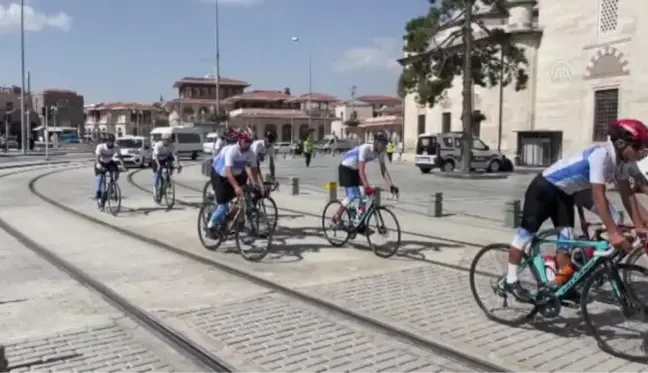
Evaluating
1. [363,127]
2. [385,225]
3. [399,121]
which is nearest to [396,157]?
[399,121]

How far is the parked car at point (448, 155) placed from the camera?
31672mm

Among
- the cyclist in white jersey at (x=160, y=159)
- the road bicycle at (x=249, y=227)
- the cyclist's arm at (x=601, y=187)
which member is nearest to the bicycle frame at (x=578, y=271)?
the cyclist's arm at (x=601, y=187)

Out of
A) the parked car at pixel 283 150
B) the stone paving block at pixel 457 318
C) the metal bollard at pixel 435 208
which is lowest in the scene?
the stone paving block at pixel 457 318

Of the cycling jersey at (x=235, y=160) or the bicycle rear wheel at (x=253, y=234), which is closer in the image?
the bicycle rear wheel at (x=253, y=234)

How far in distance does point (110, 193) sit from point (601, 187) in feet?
36.1

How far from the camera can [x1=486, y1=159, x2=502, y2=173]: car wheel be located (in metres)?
32.6

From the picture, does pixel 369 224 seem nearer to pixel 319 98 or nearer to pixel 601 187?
pixel 601 187

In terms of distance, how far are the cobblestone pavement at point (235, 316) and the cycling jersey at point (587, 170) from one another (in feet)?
5.65

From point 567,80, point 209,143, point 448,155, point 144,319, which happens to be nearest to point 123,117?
point 209,143

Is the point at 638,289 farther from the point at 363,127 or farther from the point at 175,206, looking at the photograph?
the point at 363,127

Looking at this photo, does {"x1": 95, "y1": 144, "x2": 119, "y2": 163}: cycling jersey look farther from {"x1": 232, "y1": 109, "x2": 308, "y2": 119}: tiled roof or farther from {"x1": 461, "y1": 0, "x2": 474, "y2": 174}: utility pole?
{"x1": 232, "y1": 109, "x2": 308, "y2": 119}: tiled roof

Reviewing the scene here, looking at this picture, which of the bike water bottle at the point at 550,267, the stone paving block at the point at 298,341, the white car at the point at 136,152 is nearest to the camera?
the stone paving block at the point at 298,341

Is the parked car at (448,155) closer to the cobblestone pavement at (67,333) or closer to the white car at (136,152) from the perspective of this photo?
the white car at (136,152)

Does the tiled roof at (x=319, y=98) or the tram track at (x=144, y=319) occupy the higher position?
the tiled roof at (x=319, y=98)
